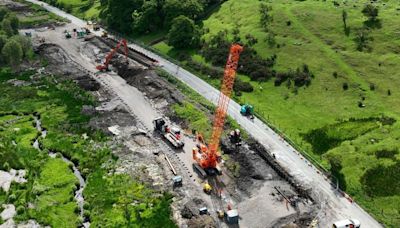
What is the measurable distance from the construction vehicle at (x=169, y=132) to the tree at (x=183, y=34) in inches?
1984

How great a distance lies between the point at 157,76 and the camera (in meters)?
141

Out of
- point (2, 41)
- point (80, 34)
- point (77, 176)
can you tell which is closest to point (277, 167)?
point (77, 176)

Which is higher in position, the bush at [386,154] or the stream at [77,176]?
the bush at [386,154]

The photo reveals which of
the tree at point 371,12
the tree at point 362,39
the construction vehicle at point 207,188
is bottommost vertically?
the construction vehicle at point 207,188

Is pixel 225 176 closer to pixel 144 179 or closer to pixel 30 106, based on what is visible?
pixel 144 179

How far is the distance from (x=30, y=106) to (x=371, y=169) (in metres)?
92.6

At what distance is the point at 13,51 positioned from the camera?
5807 inches

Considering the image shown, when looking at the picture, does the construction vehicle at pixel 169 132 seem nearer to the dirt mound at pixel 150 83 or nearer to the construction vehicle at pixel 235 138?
the construction vehicle at pixel 235 138

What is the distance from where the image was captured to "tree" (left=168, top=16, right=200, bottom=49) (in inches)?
6137

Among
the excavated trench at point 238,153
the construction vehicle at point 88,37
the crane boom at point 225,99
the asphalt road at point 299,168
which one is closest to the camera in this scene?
the asphalt road at point 299,168

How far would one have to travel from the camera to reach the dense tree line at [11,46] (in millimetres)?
147375

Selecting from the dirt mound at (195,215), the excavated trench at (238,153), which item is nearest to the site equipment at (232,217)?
the dirt mound at (195,215)

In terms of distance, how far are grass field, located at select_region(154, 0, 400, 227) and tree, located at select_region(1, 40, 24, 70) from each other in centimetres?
4894

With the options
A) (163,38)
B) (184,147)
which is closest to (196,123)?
(184,147)
